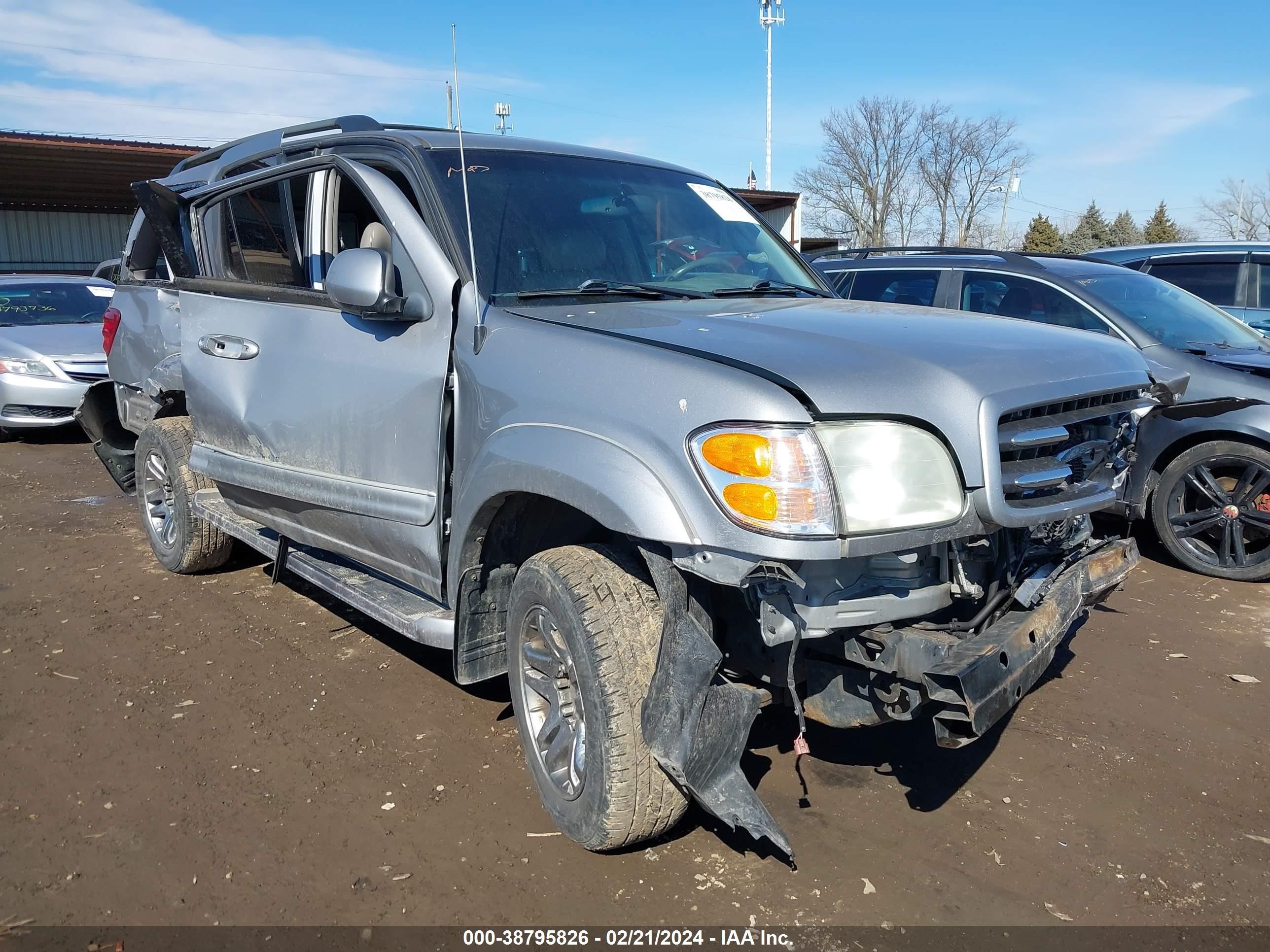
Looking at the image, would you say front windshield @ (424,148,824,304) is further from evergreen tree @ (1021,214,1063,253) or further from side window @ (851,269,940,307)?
evergreen tree @ (1021,214,1063,253)

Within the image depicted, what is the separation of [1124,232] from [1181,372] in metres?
61.0

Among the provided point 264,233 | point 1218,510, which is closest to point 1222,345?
point 1218,510

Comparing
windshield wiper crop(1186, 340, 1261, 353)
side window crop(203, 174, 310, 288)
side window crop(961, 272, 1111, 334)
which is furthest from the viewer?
side window crop(961, 272, 1111, 334)

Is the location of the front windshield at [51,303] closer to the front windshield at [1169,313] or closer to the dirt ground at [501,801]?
the dirt ground at [501,801]

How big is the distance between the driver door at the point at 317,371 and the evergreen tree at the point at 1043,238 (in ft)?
169

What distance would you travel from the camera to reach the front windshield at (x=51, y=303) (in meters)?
11.1

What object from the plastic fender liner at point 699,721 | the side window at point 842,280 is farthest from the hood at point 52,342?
the plastic fender liner at point 699,721

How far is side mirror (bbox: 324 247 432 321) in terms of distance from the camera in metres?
3.09

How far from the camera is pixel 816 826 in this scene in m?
3.08

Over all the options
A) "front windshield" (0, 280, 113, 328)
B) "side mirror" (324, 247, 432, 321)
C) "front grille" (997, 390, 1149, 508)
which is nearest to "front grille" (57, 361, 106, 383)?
"front windshield" (0, 280, 113, 328)

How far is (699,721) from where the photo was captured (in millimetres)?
2443

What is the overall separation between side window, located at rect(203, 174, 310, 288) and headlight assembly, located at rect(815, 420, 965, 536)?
8.42 feet

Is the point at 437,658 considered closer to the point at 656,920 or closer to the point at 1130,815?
the point at 656,920

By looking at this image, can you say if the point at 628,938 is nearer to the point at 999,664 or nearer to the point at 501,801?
the point at 501,801
